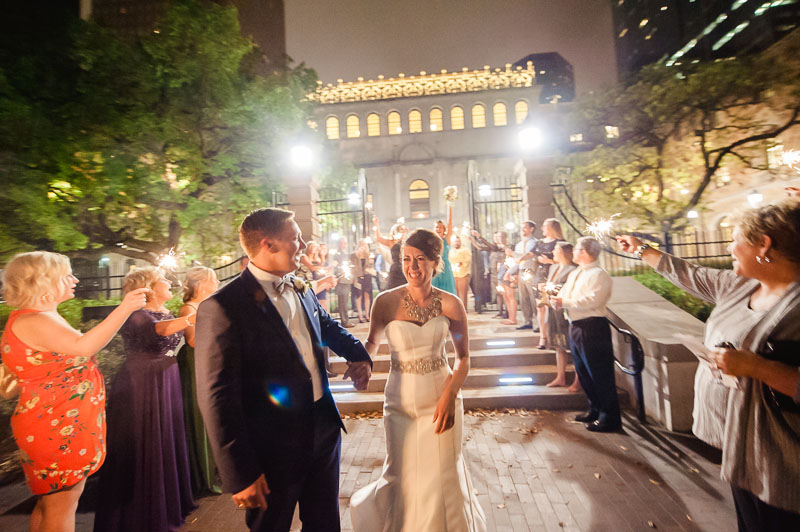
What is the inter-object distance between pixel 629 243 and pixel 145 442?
4.52 metres

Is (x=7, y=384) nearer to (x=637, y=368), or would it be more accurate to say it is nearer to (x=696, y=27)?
(x=637, y=368)

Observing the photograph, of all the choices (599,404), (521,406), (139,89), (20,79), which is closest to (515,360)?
(521,406)

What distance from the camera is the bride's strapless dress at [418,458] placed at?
2645mm

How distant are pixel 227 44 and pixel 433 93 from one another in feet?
97.7

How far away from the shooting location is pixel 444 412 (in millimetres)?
2658

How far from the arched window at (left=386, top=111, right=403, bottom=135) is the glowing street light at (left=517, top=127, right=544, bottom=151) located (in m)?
30.2

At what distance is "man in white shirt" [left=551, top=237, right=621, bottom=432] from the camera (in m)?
4.91

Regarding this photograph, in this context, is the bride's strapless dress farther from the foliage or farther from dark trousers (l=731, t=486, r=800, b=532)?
the foliage

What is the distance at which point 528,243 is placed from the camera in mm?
7777

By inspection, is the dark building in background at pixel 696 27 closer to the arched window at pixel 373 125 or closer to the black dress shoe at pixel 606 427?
the black dress shoe at pixel 606 427

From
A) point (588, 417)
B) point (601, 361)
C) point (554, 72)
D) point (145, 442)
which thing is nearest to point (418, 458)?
point (145, 442)

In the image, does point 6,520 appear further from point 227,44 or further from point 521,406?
point 227,44

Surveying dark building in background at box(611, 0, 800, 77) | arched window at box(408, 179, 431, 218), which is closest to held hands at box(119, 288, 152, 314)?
dark building in background at box(611, 0, 800, 77)

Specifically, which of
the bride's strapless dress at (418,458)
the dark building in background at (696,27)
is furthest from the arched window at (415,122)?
the bride's strapless dress at (418,458)
